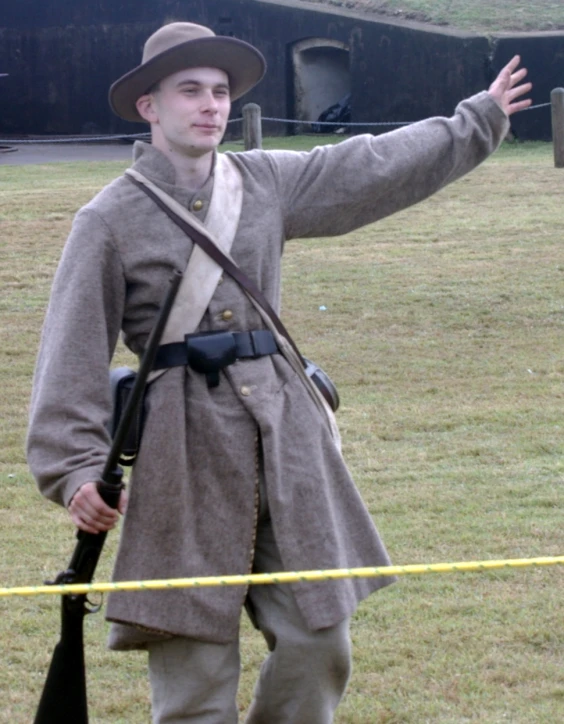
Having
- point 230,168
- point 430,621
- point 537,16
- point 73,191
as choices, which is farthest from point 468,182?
point 230,168

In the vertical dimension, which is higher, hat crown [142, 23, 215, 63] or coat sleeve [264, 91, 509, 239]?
hat crown [142, 23, 215, 63]

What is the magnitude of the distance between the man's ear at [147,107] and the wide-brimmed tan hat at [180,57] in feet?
0.04

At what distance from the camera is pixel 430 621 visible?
4.52m

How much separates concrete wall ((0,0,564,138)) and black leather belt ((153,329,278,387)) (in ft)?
59.4

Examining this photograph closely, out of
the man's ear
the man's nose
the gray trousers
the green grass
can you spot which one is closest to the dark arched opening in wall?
the green grass

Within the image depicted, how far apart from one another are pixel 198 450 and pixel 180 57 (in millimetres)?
977

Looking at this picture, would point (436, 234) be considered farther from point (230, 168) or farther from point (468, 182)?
point (230, 168)

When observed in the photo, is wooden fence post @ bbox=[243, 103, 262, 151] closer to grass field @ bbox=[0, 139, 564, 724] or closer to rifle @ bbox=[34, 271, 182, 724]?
grass field @ bbox=[0, 139, 564, 724]

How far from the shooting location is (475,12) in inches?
883

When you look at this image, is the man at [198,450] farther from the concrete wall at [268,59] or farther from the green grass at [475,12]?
the green grass at [475,12]

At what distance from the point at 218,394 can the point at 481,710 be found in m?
1.51

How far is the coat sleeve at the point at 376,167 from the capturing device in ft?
10.9

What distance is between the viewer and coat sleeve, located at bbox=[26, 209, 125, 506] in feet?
9.73

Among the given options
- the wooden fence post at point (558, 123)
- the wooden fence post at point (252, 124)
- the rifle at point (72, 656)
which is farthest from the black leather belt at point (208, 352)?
the wooden fence post at point (558, 123)
